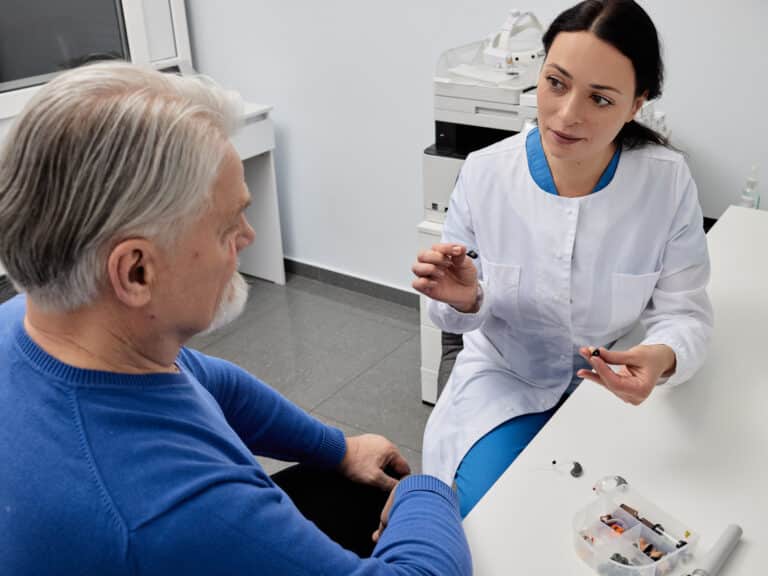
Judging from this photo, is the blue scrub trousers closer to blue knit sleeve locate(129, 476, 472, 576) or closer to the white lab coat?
the white lab coat

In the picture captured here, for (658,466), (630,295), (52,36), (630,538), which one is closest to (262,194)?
(52,36)

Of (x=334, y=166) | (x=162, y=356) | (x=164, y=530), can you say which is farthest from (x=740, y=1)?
(x=164, y=530)

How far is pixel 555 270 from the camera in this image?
1425 millimetres

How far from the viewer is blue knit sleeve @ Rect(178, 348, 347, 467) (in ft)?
3.85

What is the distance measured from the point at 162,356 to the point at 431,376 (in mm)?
1640

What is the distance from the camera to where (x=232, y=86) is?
10.4 feet

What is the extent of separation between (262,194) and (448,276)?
194cm

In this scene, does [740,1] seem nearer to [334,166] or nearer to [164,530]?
[334,166]

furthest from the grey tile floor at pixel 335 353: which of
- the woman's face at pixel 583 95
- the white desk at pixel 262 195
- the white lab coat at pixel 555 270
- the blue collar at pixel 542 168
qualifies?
the woman's face at pixel 583 95

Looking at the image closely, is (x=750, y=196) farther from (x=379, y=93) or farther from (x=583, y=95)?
(x=379, y=93)

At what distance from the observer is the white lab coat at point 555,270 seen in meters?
1.39

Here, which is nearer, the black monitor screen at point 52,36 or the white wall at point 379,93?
the white wall at point 379,93

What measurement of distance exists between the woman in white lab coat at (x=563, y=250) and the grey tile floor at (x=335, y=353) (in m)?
0.83

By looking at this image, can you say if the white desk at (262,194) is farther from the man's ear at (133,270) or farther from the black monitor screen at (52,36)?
the man's ear at (133,270)
